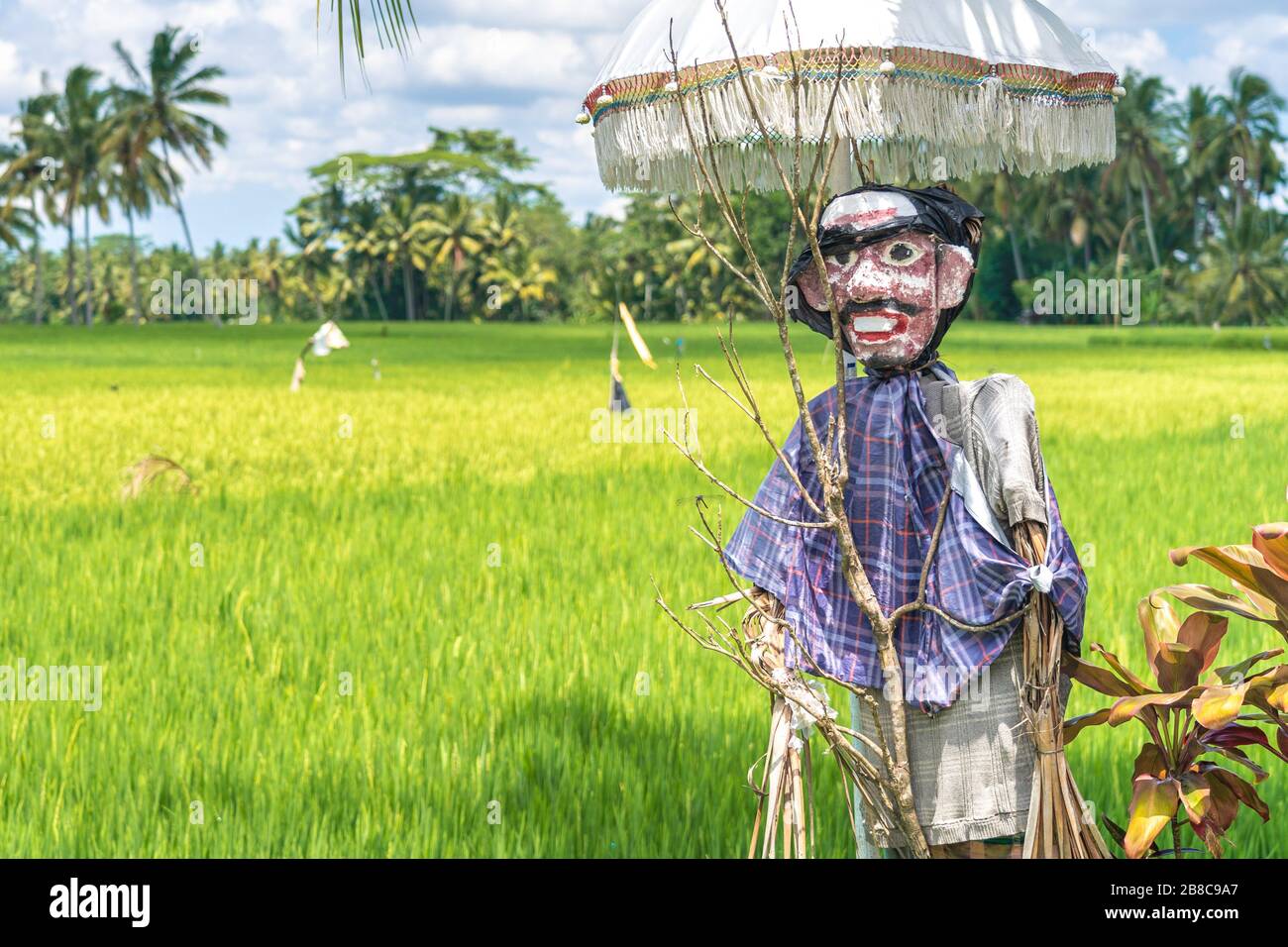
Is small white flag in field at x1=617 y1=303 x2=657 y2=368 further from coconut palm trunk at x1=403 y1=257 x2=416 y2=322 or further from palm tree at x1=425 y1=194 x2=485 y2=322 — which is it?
coconut palm trunk at x1=403 y1=257 x2=416 y2=322

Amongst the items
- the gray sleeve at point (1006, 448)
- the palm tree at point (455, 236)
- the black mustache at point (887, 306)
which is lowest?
the gray sleeve at point (1006, 448)

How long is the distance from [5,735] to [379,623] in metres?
1.36

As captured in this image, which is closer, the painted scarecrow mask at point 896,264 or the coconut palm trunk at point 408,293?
the painted scarecrow mask at point 896,264

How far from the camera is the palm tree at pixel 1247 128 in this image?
44.3 m

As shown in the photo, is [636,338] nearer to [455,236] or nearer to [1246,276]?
[1246,276]

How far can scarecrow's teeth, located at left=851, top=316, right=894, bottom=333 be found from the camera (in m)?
2.19

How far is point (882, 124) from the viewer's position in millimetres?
2197

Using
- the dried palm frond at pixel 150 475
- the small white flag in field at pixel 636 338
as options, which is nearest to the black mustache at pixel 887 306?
the small white flag in field at pixel 636 338

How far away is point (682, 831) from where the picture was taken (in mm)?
Answer: 2768

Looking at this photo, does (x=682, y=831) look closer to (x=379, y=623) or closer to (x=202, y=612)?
(x=379, y=623)

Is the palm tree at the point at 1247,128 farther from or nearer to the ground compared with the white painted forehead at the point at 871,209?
farther from the ground

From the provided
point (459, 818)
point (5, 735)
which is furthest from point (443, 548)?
point (459, 818)

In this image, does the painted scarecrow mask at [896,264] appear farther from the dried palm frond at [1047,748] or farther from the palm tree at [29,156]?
the palm tree at [29,156]

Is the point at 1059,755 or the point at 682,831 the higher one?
the point at 1059,755
